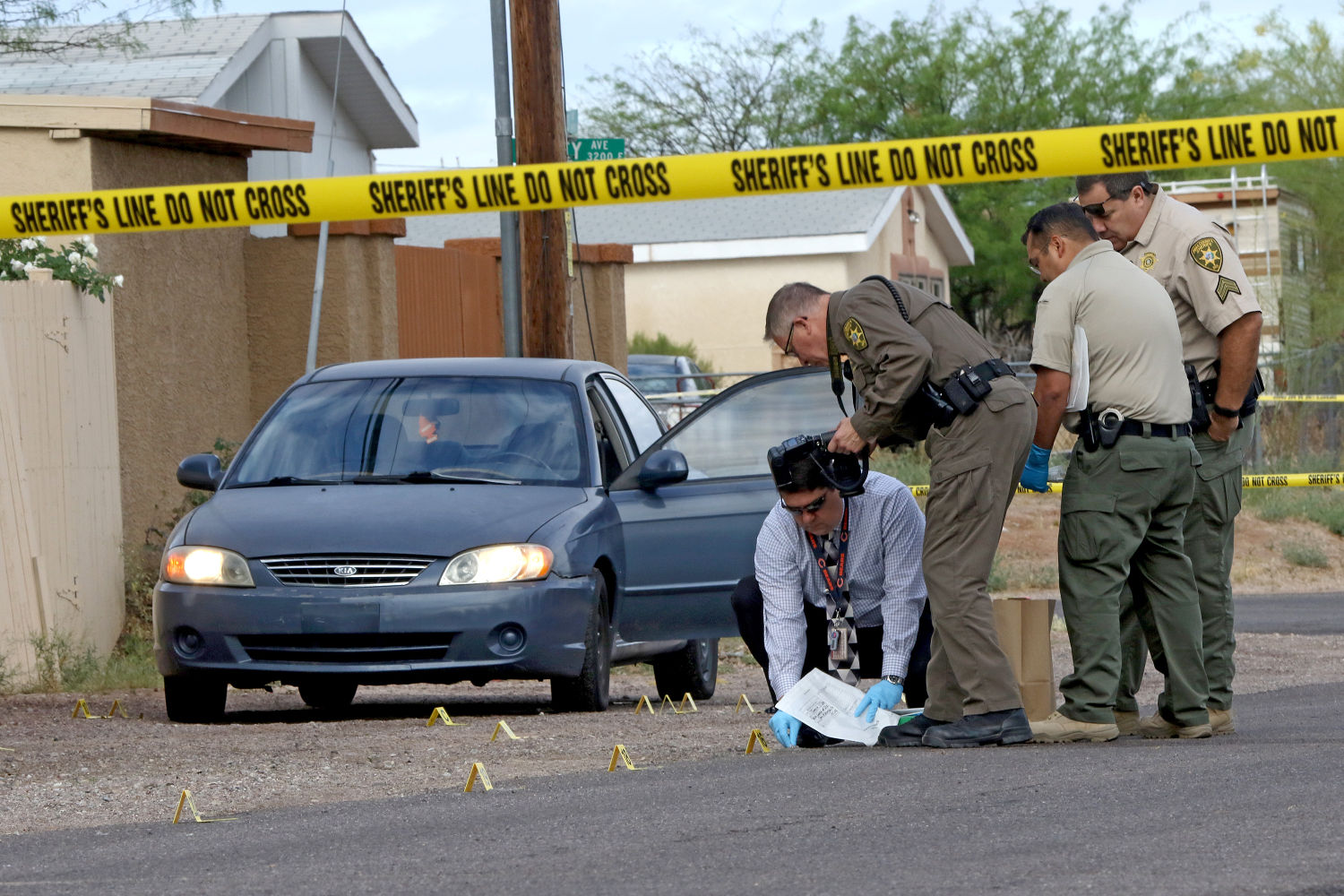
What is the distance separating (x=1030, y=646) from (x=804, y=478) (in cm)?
113

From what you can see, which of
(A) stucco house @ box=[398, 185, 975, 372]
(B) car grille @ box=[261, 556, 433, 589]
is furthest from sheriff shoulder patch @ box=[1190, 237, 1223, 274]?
(A) stucco house @ box=[398, 185, 975, 372]

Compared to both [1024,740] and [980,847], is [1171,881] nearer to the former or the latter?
[980,847]

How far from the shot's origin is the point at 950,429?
20.9 ft

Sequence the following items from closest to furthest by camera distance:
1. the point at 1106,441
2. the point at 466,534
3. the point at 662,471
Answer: the point at 1106,441 < the point at 466,534 < the point at 662,471

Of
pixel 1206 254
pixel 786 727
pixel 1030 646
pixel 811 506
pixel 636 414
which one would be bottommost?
pixel 786 727

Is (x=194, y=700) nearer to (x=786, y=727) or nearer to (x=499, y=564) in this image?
(x=499, y=564)

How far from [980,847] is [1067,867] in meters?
0.30

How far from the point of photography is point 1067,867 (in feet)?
14.5

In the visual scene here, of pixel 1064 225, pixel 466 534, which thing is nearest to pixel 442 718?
pixel 466 534

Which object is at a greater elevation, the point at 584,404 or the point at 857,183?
the point at 857,183

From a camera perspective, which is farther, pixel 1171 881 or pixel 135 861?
pixel 135 861

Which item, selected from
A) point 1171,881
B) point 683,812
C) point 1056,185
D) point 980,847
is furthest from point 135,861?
point 1056,185

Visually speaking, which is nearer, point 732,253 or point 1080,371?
point 1080,371

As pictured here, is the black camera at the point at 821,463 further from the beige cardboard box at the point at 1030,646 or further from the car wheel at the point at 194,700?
the car wheel at the point at 194,700
